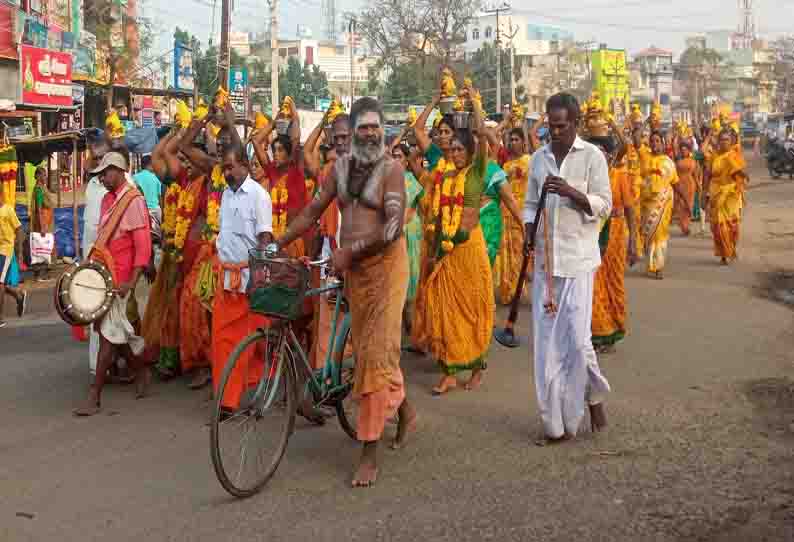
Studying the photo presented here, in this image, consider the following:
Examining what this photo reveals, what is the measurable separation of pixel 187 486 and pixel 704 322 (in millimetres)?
6308

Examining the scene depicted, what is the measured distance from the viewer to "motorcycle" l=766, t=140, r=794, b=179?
1625 inches

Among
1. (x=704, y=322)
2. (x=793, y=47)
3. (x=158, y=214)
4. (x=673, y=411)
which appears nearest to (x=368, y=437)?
(x=673, y=411)

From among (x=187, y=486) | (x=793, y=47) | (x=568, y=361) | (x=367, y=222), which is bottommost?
(x=187, y=486)

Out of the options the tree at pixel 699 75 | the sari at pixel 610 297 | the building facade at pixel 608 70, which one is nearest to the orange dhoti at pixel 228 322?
the sari at pixel 610 297

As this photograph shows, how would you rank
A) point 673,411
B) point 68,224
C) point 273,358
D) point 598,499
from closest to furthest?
1. point 598,499
2. point 273,358
3. point 673,411
4. point 68,224

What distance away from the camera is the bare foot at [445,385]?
24.7 ft

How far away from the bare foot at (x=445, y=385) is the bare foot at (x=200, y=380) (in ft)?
5.72

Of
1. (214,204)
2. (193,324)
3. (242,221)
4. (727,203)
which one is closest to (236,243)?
(242,221)

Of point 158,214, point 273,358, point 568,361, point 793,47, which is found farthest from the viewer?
point 793,47

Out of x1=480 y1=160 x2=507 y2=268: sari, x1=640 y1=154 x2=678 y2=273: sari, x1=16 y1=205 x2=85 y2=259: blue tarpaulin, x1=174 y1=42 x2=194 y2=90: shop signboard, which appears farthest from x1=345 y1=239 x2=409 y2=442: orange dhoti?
x1=174 y1=42 x2=194 y2=90: shop signboard

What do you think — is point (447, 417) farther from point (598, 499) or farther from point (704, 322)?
point (704, 322)

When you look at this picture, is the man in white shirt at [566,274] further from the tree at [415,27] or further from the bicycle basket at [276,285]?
the tree at [415,27]

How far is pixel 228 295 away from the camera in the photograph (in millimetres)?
6785

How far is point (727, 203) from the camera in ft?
50.2
